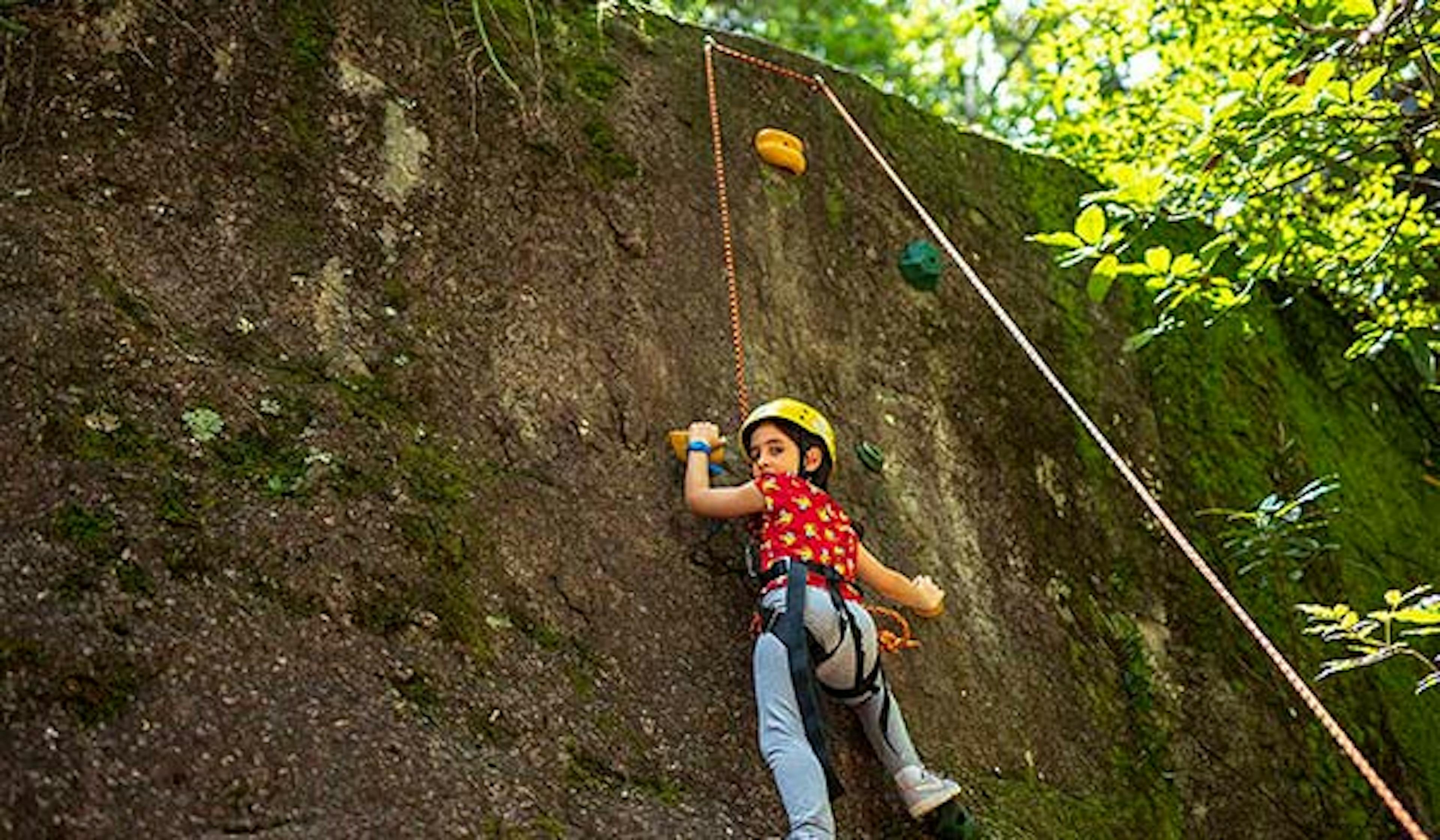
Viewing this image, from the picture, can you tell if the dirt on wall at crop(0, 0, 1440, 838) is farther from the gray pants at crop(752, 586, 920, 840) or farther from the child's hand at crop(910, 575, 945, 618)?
the child's hand at crop(910, 575, 945, 618)

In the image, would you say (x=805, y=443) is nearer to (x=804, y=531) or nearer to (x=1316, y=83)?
(x=804, y=531)

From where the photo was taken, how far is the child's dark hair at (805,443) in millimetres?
3971

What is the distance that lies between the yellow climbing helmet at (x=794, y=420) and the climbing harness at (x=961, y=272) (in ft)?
1.13

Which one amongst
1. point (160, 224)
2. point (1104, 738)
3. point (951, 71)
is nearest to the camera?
point (160, 224)

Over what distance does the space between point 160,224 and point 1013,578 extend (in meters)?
2.85

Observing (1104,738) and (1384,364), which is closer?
(1104,738)

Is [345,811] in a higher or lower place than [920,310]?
lower

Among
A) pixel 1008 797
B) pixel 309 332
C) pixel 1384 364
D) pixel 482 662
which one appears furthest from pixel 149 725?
pixel 1384 364

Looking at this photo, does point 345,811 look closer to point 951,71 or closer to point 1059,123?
point 1059,123

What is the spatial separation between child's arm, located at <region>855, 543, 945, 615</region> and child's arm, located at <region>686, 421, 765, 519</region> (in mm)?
378

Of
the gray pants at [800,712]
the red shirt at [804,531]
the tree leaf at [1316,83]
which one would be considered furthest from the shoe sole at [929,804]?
the tree leaf at [1316,83]

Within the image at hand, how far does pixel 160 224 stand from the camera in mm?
3568

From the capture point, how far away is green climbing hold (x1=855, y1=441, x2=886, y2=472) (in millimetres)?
4562

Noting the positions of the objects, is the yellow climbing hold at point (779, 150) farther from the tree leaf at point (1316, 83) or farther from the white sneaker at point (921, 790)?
the white sneaker at point (921, 790)
